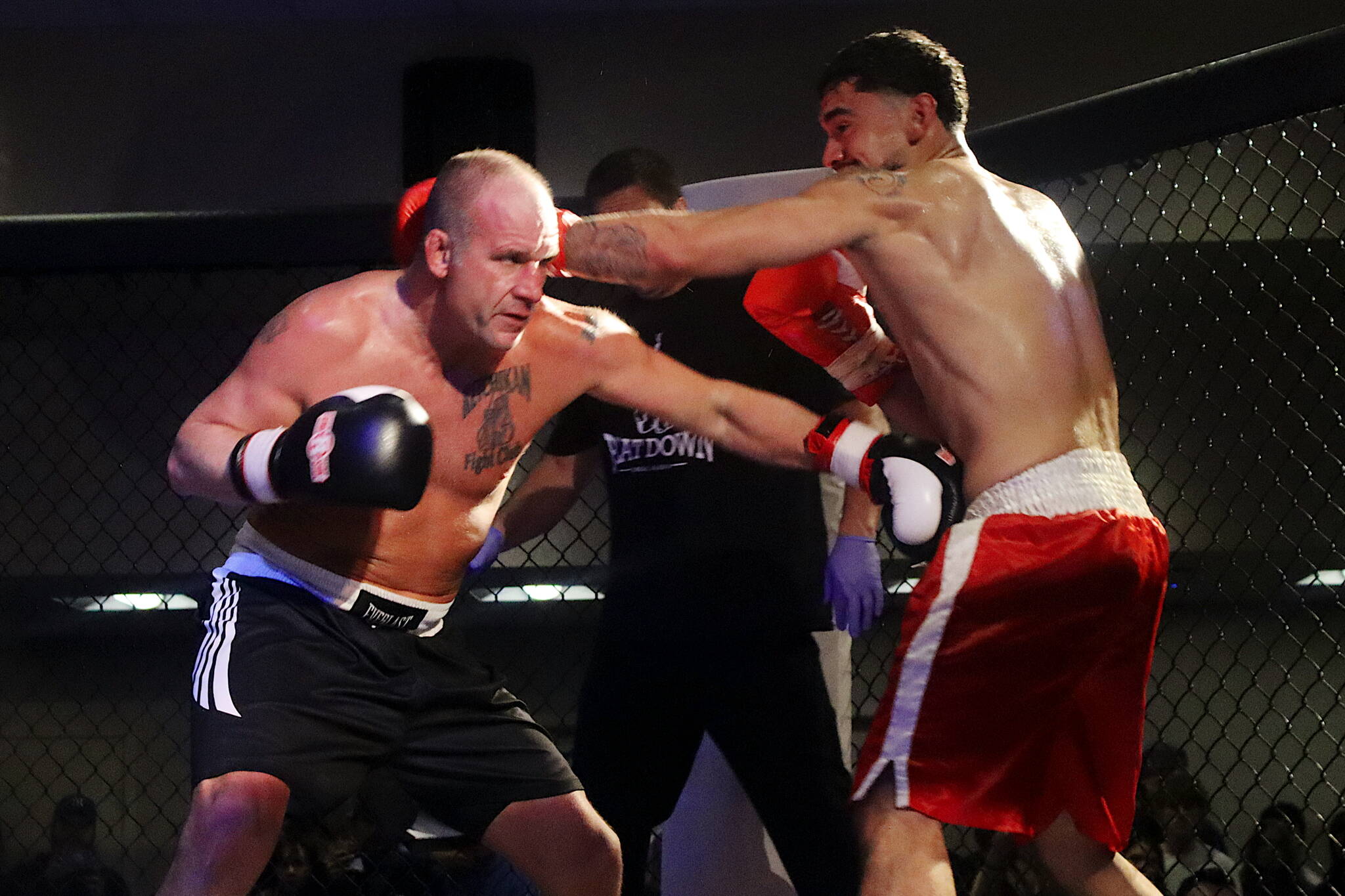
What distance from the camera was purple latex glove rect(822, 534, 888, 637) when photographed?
183 cm

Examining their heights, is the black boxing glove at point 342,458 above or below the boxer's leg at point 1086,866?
above

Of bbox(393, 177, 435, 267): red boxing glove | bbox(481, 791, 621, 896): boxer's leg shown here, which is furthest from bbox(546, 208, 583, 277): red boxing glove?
bbox(481, 791, 621, 896): boxer's leg

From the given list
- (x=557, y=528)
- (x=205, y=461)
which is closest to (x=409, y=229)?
(x=205, y=461)

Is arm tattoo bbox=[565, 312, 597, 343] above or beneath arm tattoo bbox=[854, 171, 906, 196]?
beneath

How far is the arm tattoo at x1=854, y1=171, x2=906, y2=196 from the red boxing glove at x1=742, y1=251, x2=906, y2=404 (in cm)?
24

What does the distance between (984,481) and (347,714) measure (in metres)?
0.91

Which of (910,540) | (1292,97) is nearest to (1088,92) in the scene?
(1292,97)

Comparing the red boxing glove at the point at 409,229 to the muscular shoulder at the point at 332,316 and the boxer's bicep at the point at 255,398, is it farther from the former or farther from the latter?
the boxer's bicep at the point at 255,398

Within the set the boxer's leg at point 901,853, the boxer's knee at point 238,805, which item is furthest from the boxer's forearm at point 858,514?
the boxer's knee at point 238,805

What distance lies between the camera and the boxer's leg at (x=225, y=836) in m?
1.39

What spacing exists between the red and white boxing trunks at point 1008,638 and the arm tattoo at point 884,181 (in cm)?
44

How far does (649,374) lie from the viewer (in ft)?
5.98

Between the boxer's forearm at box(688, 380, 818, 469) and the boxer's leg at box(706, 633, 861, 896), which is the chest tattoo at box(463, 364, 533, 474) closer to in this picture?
the boxer's forearm at box(688, 380, 818, 469)

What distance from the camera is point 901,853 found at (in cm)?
132
